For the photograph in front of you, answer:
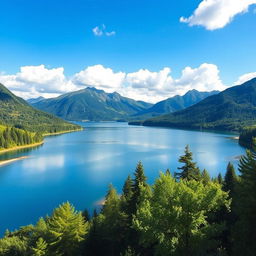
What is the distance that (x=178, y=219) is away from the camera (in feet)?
62.6

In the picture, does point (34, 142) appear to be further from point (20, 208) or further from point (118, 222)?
point (118, 222)

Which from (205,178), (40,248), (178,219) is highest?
(178,219)

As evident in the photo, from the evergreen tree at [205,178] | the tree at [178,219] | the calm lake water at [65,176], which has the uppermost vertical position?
the tree at [178,219]

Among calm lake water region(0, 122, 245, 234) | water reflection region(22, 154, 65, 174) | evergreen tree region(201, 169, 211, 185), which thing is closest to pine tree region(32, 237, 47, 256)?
evergreen tree region(201, 169, 211, 185)

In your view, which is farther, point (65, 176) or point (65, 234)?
point (65, 176)

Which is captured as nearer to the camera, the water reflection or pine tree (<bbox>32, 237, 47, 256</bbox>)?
pine tree (<bbox>32, 237, 47, 256</bbox>)

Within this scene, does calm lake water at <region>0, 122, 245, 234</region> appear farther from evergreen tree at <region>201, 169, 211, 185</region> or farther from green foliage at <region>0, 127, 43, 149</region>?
evergreen tree at <region>201, 169, 211, 185</region>

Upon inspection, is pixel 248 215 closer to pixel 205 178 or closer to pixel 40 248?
pixel 40 248

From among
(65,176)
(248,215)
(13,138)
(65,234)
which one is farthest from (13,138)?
(248,215)

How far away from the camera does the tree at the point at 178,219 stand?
18922 mm

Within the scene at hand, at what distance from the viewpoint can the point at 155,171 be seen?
9650 cm

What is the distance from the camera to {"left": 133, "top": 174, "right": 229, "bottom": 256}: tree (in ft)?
62.1

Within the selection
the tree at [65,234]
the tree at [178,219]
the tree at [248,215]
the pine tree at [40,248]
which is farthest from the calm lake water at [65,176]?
the tree at [248,215]

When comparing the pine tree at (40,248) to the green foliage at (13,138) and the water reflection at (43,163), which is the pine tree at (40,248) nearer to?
the water reflection at (43,163)
